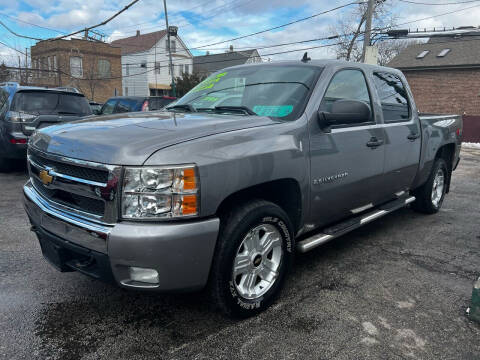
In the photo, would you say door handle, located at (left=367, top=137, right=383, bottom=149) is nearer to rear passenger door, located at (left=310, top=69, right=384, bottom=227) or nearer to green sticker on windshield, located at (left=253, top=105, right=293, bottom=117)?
rear passenger door, located at (left=310, top=69, right=384, bottom=227)

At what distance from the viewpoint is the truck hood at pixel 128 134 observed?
220 cm

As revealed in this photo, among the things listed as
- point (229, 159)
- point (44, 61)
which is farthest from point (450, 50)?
point (44, 61)

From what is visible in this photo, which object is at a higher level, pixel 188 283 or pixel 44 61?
pixel 44 61

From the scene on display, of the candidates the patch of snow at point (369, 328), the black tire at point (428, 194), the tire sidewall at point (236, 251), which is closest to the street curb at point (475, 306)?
the patch of snow at point (369, 328)

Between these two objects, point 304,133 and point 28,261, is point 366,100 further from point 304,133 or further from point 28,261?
point 28,261

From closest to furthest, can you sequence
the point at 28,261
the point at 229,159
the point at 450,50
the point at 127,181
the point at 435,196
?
1. the point at 127,181
2. the point at 229,159
3. the point at 28,261
4. the point at 435,196
5. the point at 450,50

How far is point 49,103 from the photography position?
7359mm

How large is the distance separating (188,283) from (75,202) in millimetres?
883

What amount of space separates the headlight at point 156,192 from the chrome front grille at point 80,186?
0.26 feet

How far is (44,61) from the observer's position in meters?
38.4

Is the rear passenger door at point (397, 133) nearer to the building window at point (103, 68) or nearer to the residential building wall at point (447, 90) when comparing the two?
the residential building wall at point (447, 90)

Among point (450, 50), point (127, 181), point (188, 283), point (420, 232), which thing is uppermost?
point (450, 50)

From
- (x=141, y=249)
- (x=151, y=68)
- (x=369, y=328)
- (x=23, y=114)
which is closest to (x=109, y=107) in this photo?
(x=23, y=114)

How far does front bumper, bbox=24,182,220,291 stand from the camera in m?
2.11
